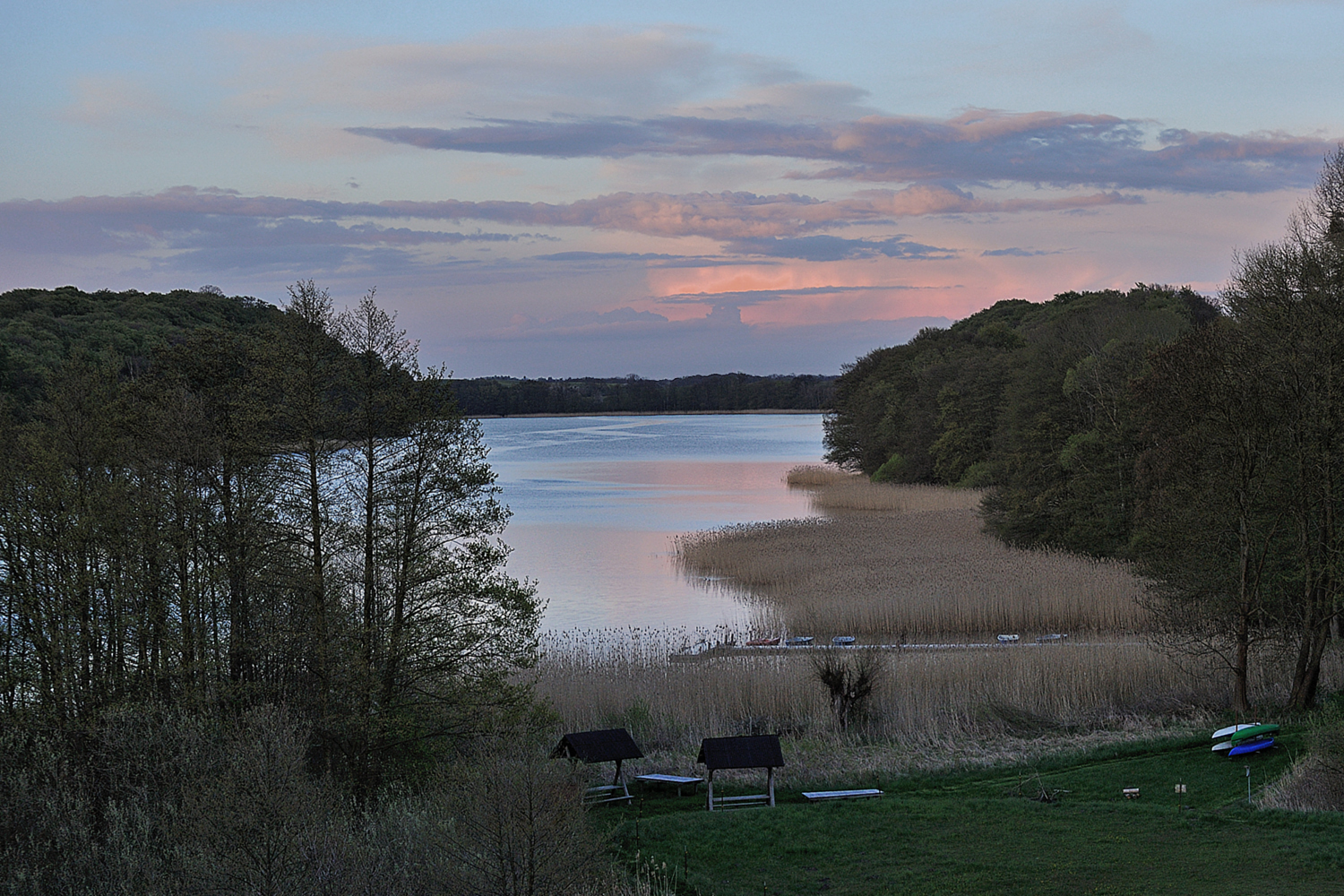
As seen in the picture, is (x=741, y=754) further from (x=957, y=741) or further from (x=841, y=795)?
(x=957, y=741)

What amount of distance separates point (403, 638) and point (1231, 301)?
17513 mm

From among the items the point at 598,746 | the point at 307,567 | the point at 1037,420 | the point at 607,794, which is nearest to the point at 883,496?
the point at 1037,420

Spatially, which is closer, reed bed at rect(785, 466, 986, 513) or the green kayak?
the green kayak

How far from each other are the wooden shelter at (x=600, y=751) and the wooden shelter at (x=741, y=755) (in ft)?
3.98

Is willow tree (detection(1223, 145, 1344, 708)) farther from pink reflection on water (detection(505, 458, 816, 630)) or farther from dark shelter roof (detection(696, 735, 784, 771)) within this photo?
pink reflection on water (detection(505, 458, 816, 630))

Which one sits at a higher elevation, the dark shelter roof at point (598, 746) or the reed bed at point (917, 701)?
the dark shelter roof at point (598, 746)

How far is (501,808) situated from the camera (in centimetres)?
924

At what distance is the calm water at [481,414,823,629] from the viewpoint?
3225 cm

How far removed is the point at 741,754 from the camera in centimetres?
1423

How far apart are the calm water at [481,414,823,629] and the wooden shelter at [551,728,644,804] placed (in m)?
12.0

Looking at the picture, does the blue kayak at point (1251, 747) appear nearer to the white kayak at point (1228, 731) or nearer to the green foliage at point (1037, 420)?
the white kayak at point (1228, 731)

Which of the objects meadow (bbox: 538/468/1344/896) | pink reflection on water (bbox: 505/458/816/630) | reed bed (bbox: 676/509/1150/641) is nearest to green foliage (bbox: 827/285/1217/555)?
reed bed (bbox: 676/509/1150/641)

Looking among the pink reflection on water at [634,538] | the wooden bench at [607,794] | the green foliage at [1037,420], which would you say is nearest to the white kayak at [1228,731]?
the wooden bench at [607,794]

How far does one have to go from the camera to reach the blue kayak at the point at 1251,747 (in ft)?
50.4
